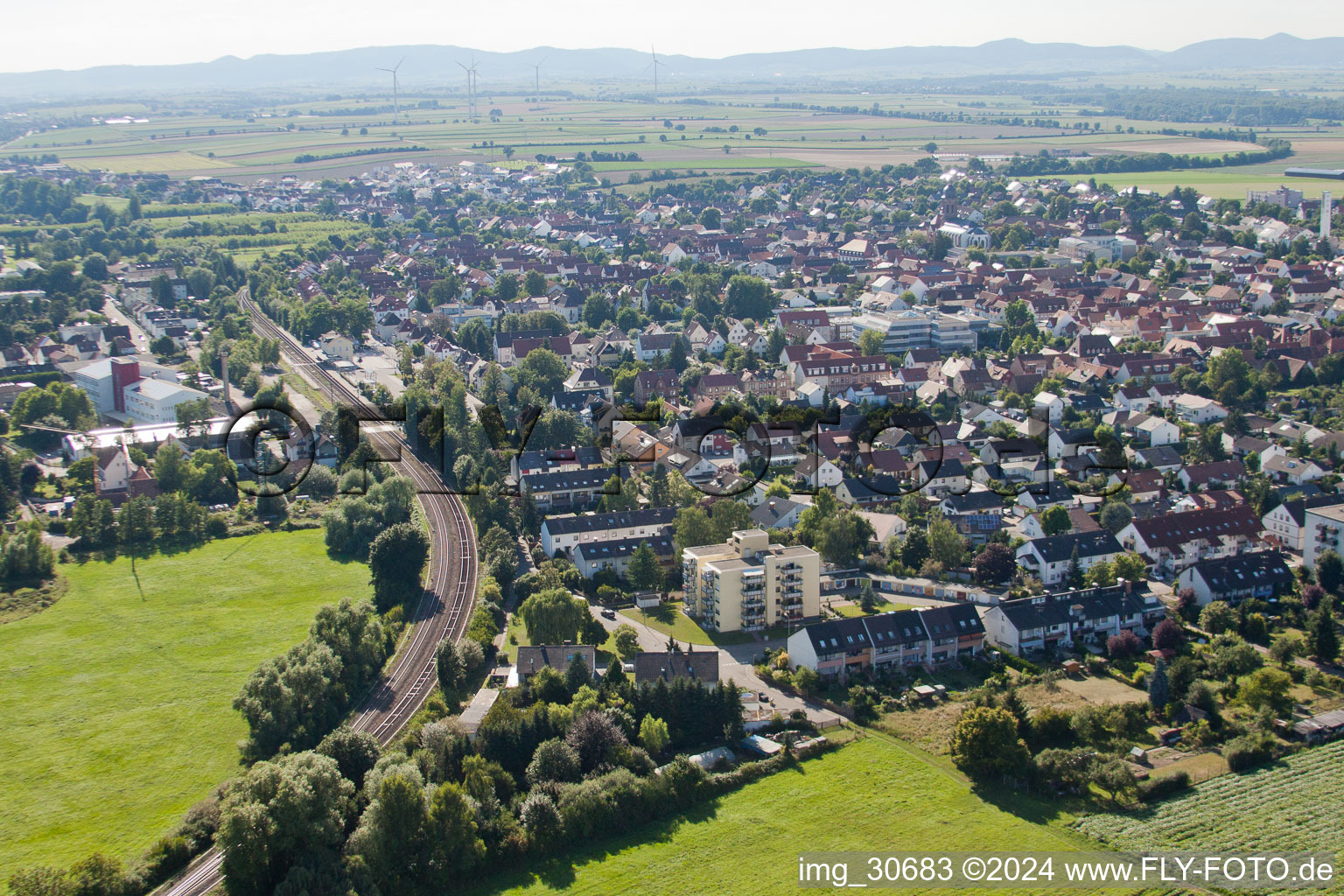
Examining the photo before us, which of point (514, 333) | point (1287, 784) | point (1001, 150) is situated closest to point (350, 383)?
point (514, 333)

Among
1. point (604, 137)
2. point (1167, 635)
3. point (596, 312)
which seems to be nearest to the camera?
point (1167, 635)

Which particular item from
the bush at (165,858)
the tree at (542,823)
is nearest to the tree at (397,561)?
the bush at (165,858)

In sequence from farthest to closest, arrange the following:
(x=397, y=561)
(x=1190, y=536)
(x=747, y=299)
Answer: (x=747, y=299), (x=1190, y=536), (x=397, y=561)

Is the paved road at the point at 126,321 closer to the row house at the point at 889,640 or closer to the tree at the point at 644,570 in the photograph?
the tree at the point at 644,570

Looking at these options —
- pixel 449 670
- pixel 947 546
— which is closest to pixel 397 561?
pixel 449 670

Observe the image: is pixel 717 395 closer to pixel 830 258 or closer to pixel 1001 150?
pixel 830 258

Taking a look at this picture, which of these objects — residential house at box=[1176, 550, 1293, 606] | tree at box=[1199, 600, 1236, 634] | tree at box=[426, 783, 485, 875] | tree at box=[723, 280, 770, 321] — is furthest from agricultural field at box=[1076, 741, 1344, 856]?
tree at box=[723, 280, 770, 321]

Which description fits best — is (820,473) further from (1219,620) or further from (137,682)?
(137,682)
